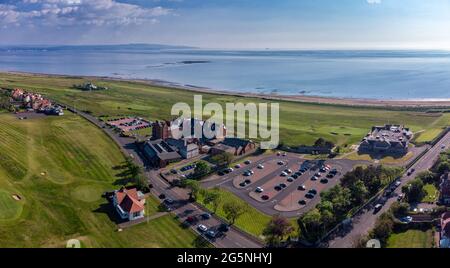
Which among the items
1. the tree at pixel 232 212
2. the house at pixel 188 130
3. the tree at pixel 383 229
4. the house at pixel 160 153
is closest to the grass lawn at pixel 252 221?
the tree at pixel 232 212

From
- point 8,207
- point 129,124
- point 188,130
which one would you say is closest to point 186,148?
point 188,130

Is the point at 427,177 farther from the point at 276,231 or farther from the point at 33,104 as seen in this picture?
the point at 33,104

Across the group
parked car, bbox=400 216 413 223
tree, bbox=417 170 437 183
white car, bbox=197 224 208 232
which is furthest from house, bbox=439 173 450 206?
white car, bbox=197 224 208 232

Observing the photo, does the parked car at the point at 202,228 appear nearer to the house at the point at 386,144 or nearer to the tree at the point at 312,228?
the tree at the point at 312,228

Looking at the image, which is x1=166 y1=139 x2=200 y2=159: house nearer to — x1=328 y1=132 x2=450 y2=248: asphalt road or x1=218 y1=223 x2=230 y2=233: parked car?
x1=218 y1=223 x2=230 y2=233: parked car

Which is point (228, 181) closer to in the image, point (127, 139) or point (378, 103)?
point (127, 139)
